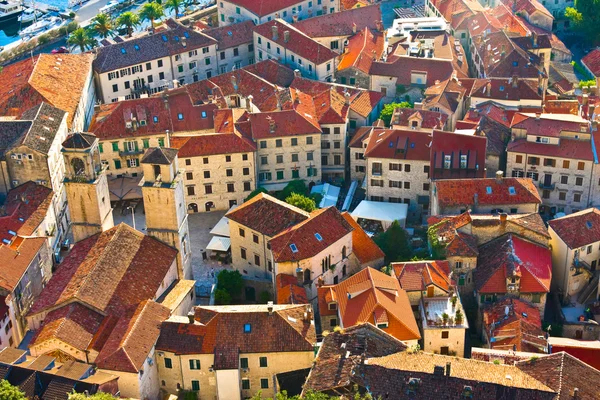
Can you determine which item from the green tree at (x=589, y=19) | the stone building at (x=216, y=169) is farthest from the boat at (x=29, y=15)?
the green tree at (x=589, y=19)

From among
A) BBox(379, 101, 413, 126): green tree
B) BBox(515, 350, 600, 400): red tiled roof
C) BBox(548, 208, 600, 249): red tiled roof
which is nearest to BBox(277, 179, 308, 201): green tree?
BBox(379, 101, 413, 126): green tree

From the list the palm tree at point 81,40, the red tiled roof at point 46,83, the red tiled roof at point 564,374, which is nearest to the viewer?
the red tiled roof at point 564,374

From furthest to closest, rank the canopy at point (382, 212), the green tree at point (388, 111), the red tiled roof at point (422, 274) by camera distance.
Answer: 1. the green tree at point (388, 111)
2. the canopy at point (382, 212)
3. the red tiled roof at point (422, 274)

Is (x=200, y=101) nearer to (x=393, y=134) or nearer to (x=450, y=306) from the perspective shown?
(x=393, y=134)

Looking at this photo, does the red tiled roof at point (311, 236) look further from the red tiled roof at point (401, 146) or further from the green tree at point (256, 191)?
the red tiled roof at point (401, 146)

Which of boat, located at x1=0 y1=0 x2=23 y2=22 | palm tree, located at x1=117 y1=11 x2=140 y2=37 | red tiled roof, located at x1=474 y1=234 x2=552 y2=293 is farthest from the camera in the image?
boat, located at x1=0 y1=0 x2=23 y2=22

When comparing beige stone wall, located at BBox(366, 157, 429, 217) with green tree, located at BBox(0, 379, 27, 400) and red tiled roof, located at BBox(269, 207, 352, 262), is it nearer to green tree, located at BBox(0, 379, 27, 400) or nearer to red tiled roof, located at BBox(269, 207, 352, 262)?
red tiled roof, located at BBox(269, 207, 352, 262)

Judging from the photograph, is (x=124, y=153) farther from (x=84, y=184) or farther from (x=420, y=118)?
(x=420, y=118)
